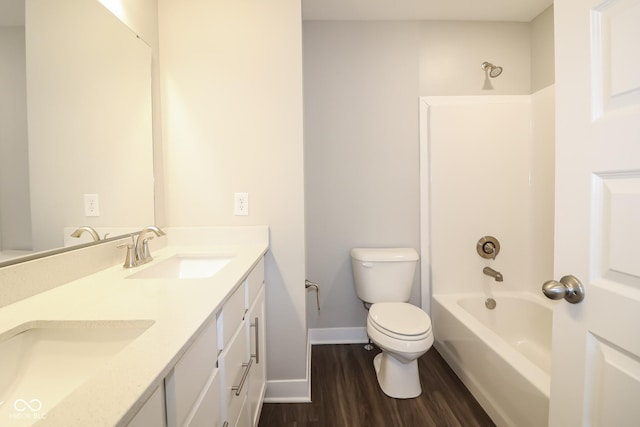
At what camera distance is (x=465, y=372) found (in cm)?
171

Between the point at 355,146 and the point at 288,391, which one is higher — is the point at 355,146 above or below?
above

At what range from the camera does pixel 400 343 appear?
152 cm

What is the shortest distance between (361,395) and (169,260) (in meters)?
1.30

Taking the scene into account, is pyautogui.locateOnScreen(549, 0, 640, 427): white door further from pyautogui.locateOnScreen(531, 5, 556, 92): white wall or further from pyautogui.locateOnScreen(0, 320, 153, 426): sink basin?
pyautogui.locateOnScreen(531, 5, 556, 92): white wall

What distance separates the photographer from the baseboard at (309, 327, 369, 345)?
7.28 feet

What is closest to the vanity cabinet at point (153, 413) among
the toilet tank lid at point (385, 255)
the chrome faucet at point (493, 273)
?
the toilet tank lid at point (385, 255)

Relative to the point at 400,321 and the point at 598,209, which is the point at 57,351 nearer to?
the point at 598,209

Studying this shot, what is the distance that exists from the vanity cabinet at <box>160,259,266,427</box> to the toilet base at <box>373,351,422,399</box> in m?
0.72

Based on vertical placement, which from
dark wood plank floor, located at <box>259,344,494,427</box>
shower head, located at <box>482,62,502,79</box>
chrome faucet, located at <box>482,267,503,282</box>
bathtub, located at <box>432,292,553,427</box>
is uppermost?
shower head, located at <box>482,62,502,79</box>

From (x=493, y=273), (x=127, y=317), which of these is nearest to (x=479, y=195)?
(x=493, y=273)

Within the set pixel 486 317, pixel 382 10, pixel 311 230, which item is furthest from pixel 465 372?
pixel 382 10

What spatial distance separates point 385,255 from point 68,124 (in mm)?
1774

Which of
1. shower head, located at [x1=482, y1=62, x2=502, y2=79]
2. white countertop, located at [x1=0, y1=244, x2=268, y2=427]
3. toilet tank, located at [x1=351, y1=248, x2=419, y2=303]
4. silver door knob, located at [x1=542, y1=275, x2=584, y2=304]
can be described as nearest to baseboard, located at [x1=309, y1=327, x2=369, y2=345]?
toilet tank, located at [x1=351, y1=248, x2=419, y2=303]

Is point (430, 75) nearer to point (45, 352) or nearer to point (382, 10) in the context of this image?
point (382, 10)
